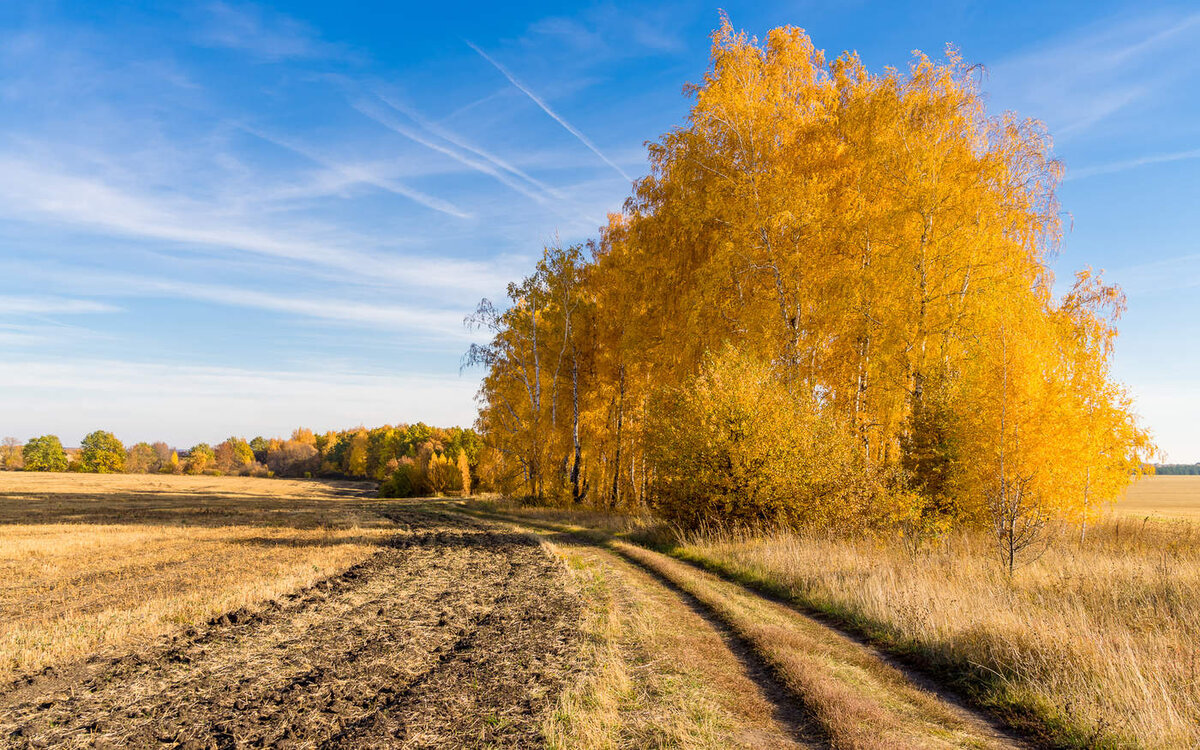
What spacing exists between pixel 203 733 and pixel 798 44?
69.2 ft

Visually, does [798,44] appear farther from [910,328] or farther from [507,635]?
[507,635]

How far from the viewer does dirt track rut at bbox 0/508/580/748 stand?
529cm

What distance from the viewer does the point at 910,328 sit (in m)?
15.5

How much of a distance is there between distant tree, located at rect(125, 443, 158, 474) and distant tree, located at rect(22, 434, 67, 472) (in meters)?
9.82

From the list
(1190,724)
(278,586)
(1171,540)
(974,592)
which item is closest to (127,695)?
(278,586)

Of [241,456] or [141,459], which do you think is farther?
[241,456]

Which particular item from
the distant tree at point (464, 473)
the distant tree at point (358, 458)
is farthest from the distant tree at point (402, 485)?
the distant tree at point (358, 458)

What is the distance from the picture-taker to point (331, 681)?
21.3 ft

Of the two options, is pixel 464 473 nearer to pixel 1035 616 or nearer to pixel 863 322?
pixel 863 322

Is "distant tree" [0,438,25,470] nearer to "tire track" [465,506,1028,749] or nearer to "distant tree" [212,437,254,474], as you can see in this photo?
"distant tree" [212,437,254,474]

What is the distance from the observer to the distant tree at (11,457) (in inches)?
4392

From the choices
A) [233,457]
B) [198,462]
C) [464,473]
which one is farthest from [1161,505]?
[233,457]

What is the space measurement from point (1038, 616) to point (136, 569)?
1771 centimetres

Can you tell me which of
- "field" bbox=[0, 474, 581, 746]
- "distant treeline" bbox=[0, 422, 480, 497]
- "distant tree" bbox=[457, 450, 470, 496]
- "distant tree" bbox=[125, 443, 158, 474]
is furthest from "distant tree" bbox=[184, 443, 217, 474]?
"field" bbox=[0, 474, 581, 746]
